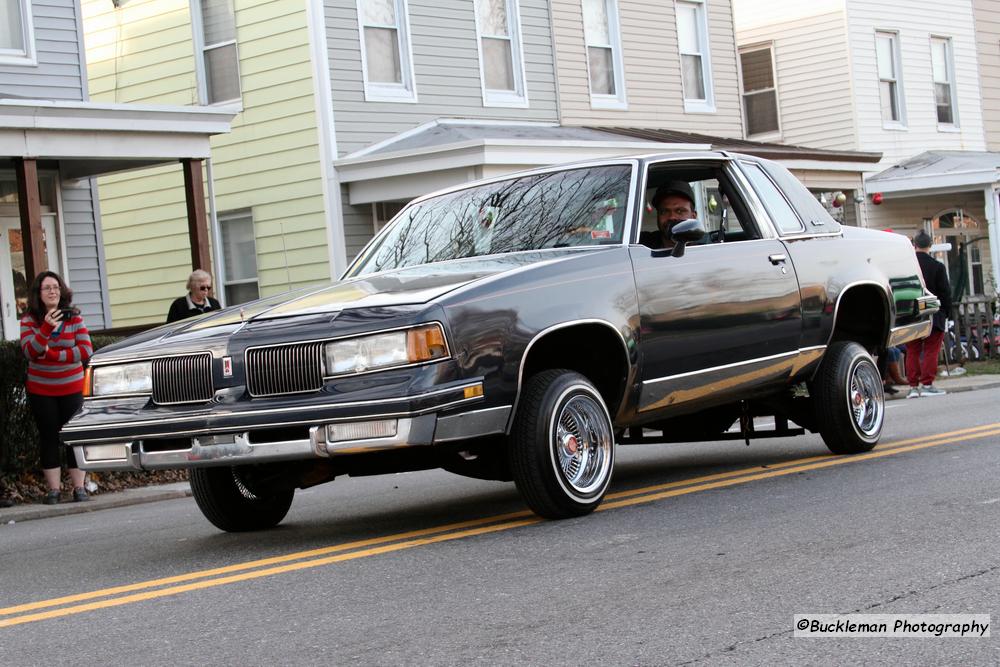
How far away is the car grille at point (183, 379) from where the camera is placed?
6762 mm

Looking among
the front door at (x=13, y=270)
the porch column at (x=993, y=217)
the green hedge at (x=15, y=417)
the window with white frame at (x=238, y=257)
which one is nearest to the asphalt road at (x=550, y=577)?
the green hedge at (x=15, y=417)

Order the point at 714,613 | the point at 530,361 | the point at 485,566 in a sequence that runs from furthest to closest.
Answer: the point at 530,361 < the point at 485,566 < the point at 714,613

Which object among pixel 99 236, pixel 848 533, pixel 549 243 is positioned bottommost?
pixel 848 533

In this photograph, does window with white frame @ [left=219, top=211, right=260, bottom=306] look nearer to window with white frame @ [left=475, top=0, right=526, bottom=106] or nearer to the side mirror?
window with white frame @ [left=475, top=0, right=526, bottom=106]

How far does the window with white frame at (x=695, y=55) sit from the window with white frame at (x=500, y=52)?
4.73 meters

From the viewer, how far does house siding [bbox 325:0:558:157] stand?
20328 mm

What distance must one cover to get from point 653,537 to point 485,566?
2.91 ft

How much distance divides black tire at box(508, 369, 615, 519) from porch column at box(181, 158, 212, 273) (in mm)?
10371

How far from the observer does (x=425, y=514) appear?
8.17m

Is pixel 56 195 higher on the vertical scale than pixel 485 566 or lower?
higher

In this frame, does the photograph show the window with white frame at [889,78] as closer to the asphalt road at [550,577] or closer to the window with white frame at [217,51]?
the window with white frame at [217,51]

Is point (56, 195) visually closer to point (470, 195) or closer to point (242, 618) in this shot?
point (470, 195)

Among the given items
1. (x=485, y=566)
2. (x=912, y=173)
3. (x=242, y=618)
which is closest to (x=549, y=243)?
(x=485, y=566)

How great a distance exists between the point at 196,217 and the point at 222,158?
4.79m
